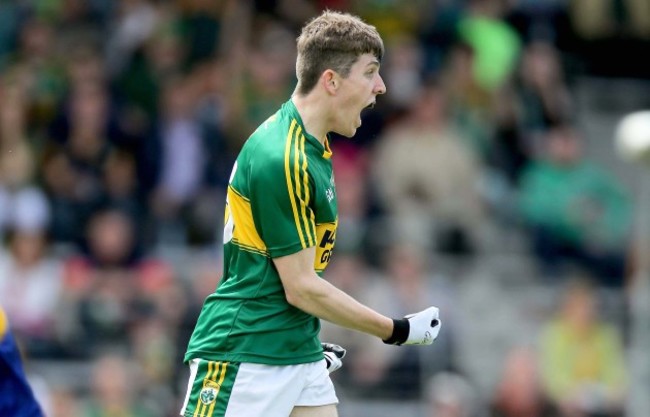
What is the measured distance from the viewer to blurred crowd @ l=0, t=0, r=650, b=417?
12.4m

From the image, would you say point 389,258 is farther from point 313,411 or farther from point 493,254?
point 313,411

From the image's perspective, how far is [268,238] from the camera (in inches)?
231

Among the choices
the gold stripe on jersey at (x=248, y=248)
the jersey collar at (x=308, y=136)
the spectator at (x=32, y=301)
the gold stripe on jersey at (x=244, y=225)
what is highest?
the jersey collar at (x=308, y=136)

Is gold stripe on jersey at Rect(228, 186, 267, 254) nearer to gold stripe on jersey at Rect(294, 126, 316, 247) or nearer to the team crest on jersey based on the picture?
gold stripe on jersey at Rect(294, 126, 316, 247)

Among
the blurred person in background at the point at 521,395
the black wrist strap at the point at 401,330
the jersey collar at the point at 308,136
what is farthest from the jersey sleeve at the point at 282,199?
the blurred person in background at the point at 521,395

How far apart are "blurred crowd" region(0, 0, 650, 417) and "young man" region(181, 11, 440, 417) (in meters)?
5.75

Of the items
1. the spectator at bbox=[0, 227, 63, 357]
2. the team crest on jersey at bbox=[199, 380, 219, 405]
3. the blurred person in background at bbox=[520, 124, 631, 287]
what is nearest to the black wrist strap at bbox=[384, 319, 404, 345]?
the team crest on jersey at bbox=[199, 380, 219, 405]

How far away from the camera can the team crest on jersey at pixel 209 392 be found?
19.5 feet

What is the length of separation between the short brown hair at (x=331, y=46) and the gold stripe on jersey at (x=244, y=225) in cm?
52

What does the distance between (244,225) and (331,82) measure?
2.13 ft

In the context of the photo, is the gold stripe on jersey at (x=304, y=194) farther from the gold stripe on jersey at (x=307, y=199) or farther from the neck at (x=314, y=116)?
the neck at (x=314, y=116)

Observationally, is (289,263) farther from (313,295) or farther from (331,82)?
(331,82)

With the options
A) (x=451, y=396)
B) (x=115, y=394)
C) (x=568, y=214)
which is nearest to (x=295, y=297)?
(x=115, y=394)

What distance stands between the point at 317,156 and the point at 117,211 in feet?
23.1
